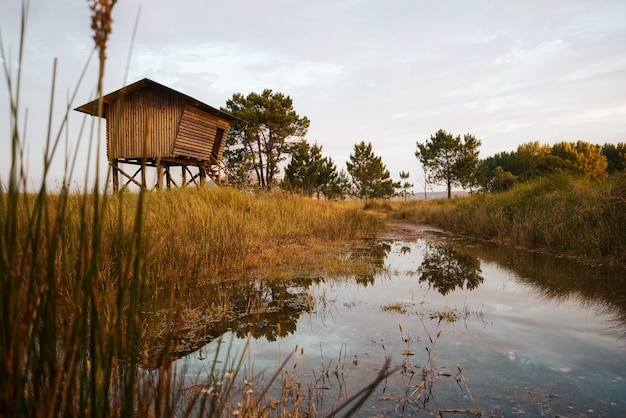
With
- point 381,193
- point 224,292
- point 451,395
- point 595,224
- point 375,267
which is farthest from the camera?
point 381,193

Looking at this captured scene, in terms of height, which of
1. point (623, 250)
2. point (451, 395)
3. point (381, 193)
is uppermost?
point (381, 193)

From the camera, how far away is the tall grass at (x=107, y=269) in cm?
93

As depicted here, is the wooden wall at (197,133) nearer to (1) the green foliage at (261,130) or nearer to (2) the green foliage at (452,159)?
(1) the green foliage at (261,130)

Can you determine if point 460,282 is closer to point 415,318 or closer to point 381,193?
point 415,318

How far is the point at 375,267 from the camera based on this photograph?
263 inches

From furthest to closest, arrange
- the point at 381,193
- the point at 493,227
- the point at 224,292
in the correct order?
the point at 381,193 → the point at 493,227 → the point at 224,292

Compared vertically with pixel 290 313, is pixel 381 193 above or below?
above

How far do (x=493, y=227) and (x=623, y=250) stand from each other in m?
4.88

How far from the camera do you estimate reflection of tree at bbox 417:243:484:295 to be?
5.57 m

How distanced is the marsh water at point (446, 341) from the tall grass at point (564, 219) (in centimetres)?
136

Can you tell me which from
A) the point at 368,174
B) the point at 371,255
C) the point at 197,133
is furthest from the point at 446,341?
the point at 368,174

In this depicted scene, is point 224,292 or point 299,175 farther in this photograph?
point 299,175

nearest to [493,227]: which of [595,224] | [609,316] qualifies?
[595,224]

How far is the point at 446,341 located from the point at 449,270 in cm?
355
